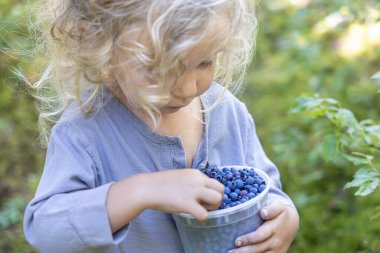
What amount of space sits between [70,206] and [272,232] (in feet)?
1.68

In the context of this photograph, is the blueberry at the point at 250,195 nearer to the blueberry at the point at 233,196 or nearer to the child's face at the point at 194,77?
the blueberry at the point at 233,196

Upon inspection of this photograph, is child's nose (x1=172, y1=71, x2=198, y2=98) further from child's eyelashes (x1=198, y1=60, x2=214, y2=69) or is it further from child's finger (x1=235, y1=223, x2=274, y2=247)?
child's finger (x1=235, y1=223, x2=274, y2=247)

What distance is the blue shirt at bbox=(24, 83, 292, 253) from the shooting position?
5.25 ft

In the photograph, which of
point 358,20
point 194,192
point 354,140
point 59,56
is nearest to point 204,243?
point 194,192

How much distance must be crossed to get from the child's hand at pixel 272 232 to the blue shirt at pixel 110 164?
91mm

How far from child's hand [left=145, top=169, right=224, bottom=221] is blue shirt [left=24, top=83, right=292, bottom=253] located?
119 mm

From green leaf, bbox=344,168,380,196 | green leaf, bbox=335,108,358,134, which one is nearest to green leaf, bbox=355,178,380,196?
green leaf, bbox=344,168,380,196

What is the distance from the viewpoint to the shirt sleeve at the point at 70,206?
1.58m

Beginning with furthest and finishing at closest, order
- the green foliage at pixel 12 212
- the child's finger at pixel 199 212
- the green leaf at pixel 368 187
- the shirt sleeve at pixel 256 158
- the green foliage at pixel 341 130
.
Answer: the green foliage at pixel 12 212
the green foliage at pixel 341 130
the shirt sleeve at pixel 256 158
the green leaf at pixel 368 187
the child's finger at pixel 199 212

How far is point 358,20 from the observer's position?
125 inches

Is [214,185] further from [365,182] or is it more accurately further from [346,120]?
[346,120]

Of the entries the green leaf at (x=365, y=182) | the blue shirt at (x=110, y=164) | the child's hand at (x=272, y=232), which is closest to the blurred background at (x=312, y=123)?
the green leaf at (x=365, y=182)

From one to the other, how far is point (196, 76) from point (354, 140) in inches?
34.0

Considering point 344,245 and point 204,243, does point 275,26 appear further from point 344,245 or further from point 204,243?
point 204,243
